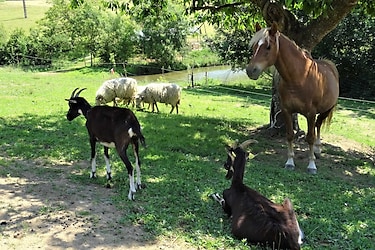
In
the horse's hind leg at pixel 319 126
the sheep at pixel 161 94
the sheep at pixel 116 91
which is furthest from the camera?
the sheep at pixel 116 91

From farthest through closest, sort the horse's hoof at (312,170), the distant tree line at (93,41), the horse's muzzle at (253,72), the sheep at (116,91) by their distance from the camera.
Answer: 1. the distant tree line at (93,41)
2. the sheep at (116,91)
3. the horse's hoof at (312,170)
4. the horse's muzzle at (253,72)

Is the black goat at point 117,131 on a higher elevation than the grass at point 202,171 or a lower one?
higher

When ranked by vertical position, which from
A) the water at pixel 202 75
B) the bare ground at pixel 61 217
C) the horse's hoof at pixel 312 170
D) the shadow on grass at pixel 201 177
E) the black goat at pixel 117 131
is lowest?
the water at pixel 202 75

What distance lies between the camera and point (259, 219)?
14.3 ft

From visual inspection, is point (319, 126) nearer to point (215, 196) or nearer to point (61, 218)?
point (215, 196)

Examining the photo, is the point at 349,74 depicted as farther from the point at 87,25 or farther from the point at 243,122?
the point at 87,25

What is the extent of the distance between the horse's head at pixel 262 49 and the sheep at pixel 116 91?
7.58 meters

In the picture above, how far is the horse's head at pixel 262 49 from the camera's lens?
6449 mm

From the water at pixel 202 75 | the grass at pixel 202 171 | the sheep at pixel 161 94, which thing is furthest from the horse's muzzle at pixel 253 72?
the water at pixel 202 75

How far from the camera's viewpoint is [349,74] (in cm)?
2256

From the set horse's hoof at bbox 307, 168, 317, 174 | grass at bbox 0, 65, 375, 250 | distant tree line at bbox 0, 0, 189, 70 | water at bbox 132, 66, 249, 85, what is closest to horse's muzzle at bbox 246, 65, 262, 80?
grass at bbox 0, 65, 375, 250

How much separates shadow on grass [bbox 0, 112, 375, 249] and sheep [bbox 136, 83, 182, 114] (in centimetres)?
268

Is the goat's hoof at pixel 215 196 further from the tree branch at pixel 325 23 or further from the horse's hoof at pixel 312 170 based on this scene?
the tree branch at pixel 325 23

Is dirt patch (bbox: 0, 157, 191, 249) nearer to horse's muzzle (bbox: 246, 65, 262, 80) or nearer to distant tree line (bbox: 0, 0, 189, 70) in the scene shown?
horse's muzzle (bbox: 246, 65, 262, 80)
